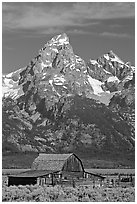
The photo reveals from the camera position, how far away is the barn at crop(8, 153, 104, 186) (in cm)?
7150

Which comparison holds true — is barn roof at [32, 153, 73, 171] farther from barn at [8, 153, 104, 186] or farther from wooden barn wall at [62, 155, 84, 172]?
wooden barn wall at [62, 155, 84, 172]

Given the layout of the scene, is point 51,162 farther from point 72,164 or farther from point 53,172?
point 72,164

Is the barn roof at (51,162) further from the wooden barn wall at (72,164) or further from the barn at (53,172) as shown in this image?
the wooden barn wall at (72,164)

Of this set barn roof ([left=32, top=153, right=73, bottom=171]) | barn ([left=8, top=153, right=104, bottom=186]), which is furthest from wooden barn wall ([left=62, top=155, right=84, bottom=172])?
barn roof ([left=32, top=153, right=73, bottom=171])

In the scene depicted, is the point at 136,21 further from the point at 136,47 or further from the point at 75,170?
the point at 75,170

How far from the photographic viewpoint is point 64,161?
79.4m

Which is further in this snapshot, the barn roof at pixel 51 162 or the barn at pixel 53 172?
the barn roof at pixel 51 162

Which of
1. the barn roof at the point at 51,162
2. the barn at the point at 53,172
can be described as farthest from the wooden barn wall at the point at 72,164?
the barn roof at the point at 51,162

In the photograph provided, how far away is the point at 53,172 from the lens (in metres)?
75.9

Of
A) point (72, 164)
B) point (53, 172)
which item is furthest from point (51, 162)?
point (72, 164)

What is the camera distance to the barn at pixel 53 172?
71.5 metres

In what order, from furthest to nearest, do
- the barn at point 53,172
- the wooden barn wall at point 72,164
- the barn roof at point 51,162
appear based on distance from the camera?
the wooden barn wall at point 72,164 < the barn roof at point 51,162 < the barn at point 53,172

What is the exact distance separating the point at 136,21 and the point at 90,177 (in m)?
59.4

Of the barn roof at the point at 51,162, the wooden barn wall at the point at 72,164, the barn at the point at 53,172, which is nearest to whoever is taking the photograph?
the barn at the point at 53,172
